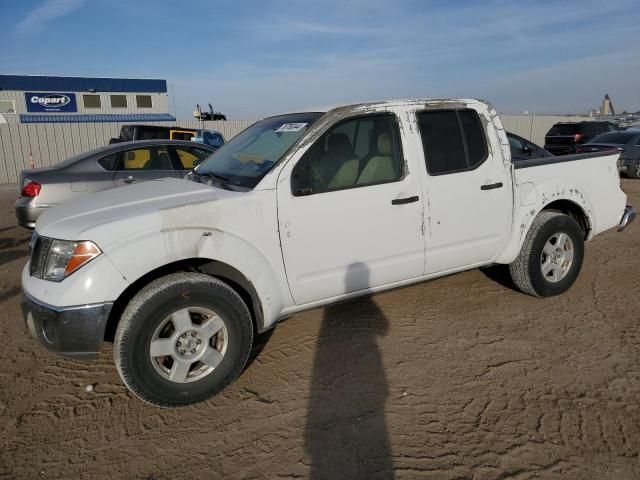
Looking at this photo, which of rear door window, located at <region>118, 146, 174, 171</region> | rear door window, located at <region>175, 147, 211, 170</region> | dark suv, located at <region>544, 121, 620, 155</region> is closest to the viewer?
rear door window, located at <region>118, 146, 174, 171</region>

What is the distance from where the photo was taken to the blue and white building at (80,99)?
29.9 m

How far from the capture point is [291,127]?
Answer: 3488 mm

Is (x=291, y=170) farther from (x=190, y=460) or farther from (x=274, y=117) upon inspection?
(x=190, y=460)

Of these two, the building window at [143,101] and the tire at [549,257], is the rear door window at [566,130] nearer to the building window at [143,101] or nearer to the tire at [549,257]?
the tire at [549,257]

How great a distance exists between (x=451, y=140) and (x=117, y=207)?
2579 mm

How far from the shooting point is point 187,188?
128 inches

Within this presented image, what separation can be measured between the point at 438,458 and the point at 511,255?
2284 mm

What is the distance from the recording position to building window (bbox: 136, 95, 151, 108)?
3238 centimetres

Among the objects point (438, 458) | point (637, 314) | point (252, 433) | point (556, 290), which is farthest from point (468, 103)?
point (252, 433)

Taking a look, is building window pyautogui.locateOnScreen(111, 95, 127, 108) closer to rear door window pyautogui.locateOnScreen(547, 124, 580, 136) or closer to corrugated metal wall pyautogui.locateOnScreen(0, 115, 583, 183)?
corrugated metal wall pyautogui.locateOnScreen(0, 115, 583, 183)

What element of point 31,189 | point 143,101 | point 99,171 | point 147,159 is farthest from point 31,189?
point 143,101

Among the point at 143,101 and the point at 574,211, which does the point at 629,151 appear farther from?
the point at 143,101

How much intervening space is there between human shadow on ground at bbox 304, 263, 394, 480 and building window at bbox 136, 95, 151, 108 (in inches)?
1284

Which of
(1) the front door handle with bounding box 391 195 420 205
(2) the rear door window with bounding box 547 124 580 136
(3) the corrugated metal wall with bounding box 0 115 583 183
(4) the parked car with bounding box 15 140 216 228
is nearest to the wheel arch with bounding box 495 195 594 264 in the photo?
(1) the front door handle with bounding box 391 195 420 205
